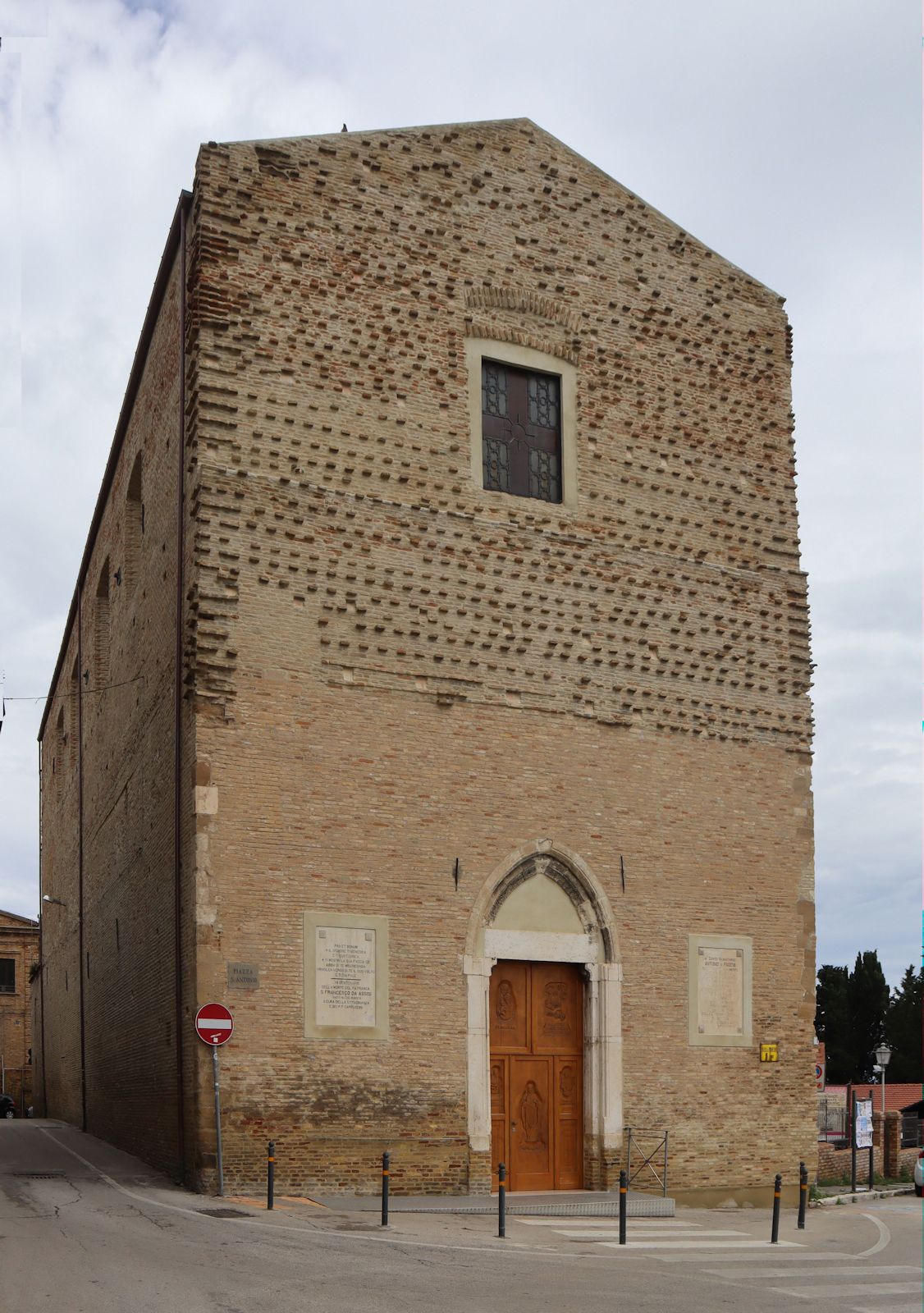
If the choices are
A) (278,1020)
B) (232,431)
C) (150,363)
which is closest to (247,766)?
(278,1020)

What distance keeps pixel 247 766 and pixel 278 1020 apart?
300cm

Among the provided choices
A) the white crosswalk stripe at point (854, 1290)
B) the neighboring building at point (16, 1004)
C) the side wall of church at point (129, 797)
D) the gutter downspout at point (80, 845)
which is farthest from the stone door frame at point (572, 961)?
the neighboring building at point (16, 1004)

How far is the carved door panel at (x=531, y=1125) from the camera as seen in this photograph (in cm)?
1936

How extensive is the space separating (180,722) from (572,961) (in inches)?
238

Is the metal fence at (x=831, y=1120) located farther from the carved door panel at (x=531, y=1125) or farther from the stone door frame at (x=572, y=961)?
the carved door panel at (x=531, y=1125)

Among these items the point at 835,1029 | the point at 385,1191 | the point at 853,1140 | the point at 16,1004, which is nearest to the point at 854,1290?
the point at 385,1191

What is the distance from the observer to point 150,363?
2311cm

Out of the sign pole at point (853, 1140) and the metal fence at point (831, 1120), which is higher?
the sign pole at point (853, 1140)

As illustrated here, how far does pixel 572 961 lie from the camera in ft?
65.4

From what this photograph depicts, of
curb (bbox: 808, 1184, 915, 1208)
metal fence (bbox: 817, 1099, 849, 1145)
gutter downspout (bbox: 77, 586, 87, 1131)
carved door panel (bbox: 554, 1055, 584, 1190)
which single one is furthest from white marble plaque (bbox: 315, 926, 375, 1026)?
metal fence (bbox: 817, 1099, 849, 1145)

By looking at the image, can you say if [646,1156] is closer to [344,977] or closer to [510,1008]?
[510,1008]

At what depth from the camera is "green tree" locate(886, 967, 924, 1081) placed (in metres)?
67.2

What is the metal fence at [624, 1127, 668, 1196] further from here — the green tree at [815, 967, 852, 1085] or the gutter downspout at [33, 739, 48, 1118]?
the green tree at [815, 967, 852, 1085]

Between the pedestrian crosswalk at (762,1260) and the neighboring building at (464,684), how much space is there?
2506mm
